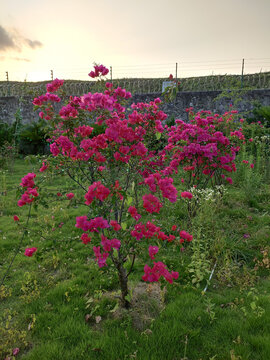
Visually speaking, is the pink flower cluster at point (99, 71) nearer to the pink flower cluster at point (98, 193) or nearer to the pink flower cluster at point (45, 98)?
the pink flower cluster at point (45, 98)

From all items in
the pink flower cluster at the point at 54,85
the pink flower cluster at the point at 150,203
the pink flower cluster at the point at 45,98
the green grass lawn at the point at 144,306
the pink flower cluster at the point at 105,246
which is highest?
the pink flower cluster at the point at 54,85

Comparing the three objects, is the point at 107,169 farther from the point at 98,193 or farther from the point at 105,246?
the point at 105,246

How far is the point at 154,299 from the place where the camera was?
2900mm

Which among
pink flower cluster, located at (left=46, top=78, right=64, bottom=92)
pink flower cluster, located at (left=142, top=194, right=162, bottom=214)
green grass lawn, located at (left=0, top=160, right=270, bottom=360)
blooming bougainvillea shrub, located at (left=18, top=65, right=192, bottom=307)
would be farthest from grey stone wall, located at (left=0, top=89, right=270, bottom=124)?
pink flower cluster, located at (left=142, top=194, right=162, bottom=214)

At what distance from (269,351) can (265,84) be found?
1803 centimetres

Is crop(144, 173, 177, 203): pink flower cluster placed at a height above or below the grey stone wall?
below

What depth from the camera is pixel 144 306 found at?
2.79 metres

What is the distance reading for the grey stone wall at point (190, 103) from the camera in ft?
38.0

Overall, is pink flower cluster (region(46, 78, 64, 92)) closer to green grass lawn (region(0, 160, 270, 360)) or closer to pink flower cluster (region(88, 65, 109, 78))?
pink flower cluster (region(88, 65, 109, 78))

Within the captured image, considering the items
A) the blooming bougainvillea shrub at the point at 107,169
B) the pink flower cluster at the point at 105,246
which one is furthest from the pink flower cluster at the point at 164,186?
the pink flower cluster at the point at 105,246

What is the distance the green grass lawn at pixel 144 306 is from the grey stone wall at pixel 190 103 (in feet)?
28.4

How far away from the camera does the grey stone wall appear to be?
38.0 feet

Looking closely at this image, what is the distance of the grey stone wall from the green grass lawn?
28.4 ft

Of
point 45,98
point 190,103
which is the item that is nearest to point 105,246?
point 45,98
